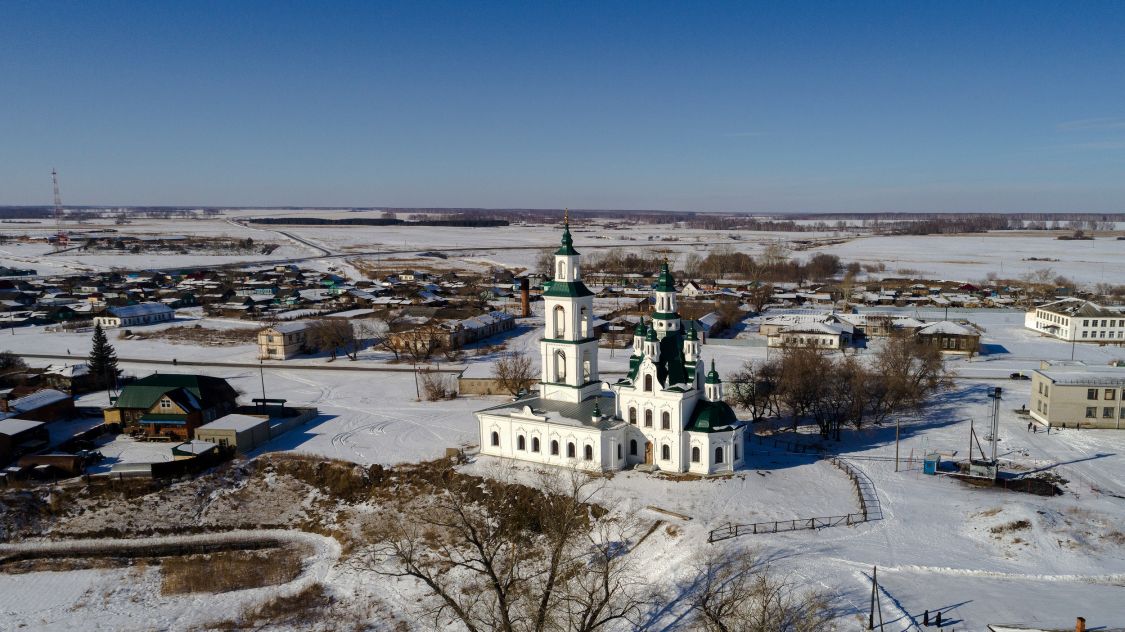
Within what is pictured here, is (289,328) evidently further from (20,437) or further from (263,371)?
(20,437)

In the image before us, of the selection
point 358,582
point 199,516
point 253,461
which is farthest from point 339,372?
point 358,582

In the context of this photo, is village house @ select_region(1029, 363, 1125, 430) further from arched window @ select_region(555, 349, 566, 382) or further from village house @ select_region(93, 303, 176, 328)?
village house @ select_region(93, 303, 176, 328)

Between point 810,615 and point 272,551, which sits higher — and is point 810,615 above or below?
above

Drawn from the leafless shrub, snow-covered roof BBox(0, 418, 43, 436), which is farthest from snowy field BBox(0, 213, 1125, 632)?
snow-covered roof BBox(0, 418, 43, 436)

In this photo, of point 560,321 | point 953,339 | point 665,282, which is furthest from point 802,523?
point 953,339

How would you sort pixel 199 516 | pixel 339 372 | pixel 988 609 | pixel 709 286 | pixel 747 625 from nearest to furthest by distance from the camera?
1. pixel 747 625
2. pixel 988 609
3. pixel 199 516
4. pixel 339 372
5. pixel 709 286

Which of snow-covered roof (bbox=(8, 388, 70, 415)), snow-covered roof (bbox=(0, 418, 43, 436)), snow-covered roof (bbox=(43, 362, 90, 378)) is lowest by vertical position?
snow-covered roof (bbox=(0, 418, 43, 436))

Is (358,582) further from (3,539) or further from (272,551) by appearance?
(3,539)
